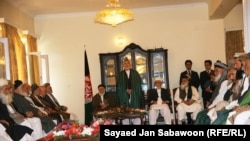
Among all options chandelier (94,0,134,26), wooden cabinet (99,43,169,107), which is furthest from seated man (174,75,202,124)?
chandelier (94,0,134,26)

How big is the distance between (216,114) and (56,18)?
5.65 m

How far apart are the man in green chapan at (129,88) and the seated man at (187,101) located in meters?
0.89

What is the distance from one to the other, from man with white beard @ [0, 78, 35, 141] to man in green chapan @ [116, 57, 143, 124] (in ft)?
9.60

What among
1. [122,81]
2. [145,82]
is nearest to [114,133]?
[122,81]

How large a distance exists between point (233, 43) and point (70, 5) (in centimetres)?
430

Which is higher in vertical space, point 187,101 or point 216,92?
point 216,92

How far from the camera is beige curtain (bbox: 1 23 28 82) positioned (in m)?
6.59

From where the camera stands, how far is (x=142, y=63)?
8227 millimetres

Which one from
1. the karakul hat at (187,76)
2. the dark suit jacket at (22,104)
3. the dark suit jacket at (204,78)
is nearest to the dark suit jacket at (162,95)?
the karakul hat at (187,76)

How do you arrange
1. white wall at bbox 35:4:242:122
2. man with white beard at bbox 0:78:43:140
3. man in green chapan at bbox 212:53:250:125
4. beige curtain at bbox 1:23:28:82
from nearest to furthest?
man in green chapan at bbox 212:53:250:125 < man with white beard at bbox 0:78:43:140 < beige curtain at bbox 1:23:28:82 < white wall at bbox 35:4:242:122

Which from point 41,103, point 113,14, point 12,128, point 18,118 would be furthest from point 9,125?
point 113,14

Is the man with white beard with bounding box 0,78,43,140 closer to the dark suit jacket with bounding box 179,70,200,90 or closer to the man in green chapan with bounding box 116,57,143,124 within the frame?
the man in green chapan with bounding box 116,57,143,124

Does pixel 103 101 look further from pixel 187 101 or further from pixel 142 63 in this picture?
pixel 187 101

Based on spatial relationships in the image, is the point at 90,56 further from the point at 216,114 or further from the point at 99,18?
the point at 216,114
